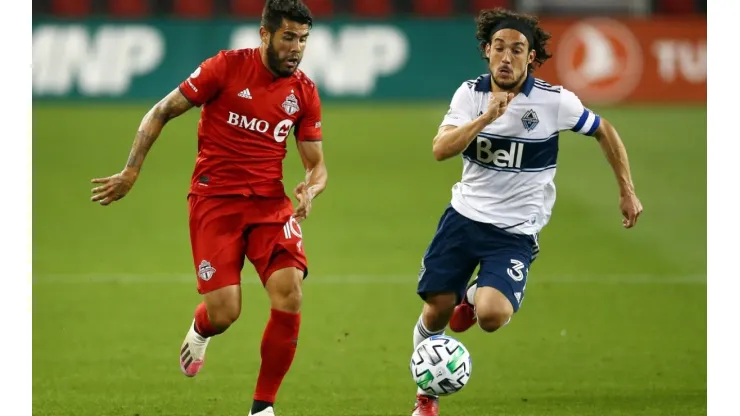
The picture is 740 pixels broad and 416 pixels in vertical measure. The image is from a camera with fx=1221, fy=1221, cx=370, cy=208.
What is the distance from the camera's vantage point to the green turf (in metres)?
7.30

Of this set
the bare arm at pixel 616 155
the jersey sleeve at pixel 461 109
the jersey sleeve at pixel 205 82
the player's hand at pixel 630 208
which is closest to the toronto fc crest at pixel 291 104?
the jersey sleeve at pixel 205 82

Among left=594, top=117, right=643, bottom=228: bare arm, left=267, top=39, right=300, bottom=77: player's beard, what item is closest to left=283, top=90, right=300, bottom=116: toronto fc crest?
left=267, top=39, right=300, bottom=77: player's beard

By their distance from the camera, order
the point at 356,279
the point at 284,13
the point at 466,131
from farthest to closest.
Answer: the point at 356,279 → the point at 284,13 → the point at 466,131

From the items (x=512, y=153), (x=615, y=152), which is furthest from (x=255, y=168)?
(x=615, y=152)

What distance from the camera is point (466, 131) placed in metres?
6.24

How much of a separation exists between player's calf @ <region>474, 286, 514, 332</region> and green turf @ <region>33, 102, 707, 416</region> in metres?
→ 0.61

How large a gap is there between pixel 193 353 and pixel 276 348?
0.97m

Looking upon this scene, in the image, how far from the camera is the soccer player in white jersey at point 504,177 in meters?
6.66

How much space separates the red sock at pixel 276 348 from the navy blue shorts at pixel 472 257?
89 centimetres

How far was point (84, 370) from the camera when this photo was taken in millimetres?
7852

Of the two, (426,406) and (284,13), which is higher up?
(284,13)

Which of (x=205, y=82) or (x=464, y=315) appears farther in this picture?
(x=464, y=315)

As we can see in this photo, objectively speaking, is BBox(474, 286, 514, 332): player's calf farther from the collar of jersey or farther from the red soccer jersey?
the red soccer jersey

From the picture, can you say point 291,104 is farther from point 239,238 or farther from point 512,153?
point 512,153
